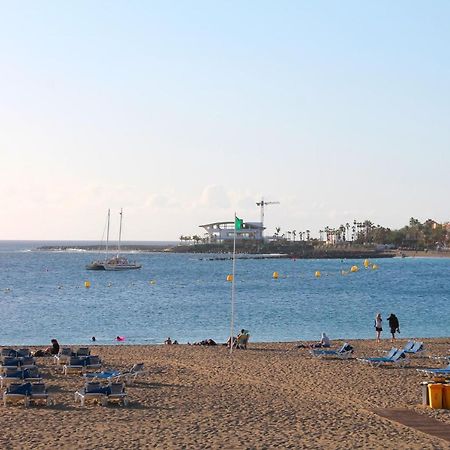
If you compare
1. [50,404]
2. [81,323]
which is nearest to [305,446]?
[50,404]

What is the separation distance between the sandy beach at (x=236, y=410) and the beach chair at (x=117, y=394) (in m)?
0.26

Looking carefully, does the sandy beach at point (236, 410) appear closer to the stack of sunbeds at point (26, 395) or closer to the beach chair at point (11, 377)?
the stack of sunbeds at point (26, 395)

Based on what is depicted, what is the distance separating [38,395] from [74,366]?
5008 mm

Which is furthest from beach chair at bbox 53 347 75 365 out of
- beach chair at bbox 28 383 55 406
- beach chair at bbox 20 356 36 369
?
beach chair at bbox 28 383 55 406

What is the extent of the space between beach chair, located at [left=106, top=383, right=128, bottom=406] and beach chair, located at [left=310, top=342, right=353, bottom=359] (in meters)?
10.1

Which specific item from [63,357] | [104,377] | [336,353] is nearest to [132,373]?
[104,377]

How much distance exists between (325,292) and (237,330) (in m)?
37.4

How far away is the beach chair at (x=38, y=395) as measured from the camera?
17094mm

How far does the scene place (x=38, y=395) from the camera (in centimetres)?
1709

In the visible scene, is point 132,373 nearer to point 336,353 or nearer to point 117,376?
point 117,376

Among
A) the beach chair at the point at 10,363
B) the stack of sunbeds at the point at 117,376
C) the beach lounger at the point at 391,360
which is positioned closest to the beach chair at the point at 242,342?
the beach lounger at the point at 391,360

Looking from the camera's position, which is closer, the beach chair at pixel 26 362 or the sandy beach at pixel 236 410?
the sandy beach at pixel 236 410

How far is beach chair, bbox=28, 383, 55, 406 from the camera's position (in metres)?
17.1

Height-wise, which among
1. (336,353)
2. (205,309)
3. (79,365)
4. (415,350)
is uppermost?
(415,350)
